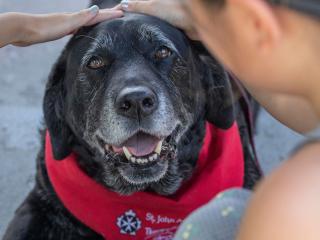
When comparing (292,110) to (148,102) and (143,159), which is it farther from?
(143,159)

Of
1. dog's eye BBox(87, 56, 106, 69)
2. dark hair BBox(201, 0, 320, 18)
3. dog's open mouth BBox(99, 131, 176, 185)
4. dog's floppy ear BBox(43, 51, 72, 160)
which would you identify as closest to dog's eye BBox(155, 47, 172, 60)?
dog's eye BBox(87, 56, 106, 69)

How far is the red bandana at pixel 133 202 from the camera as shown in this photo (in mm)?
2912

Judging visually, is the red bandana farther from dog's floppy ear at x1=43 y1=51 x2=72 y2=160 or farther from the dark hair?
the dark hair

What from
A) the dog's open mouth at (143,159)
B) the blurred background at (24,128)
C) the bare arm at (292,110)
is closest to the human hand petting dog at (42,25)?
the dog's open mouth at (143,159)

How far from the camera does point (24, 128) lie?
4.07m

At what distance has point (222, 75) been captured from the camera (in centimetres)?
293

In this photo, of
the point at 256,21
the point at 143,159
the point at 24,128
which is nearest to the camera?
the point at 256,21

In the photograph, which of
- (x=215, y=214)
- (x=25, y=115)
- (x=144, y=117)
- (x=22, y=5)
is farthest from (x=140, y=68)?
(x=22, y=5)

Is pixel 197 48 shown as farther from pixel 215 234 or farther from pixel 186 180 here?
pixel 215 234

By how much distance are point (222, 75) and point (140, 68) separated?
1.46ft

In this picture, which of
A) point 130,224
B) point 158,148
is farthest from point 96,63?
point 130,224

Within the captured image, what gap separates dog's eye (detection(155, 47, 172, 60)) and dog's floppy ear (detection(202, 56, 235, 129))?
251 millimetres

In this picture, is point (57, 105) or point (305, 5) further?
point (57, 105)

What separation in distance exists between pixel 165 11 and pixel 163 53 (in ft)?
0.60
